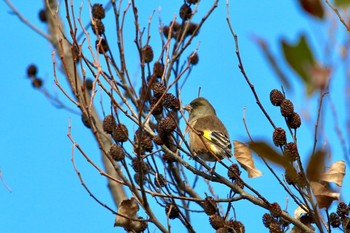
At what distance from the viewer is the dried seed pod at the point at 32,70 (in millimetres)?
7191

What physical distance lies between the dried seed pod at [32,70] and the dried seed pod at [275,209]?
15.5ft

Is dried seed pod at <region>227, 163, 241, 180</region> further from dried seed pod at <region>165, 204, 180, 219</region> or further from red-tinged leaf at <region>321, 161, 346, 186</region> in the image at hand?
red-tinged leaf at <region>321, 161, 346, 186</region>

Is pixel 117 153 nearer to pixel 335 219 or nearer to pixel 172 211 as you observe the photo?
pixel 172 211

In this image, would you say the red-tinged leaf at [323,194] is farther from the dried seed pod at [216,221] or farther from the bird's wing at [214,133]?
the bird's wing at [214,133]

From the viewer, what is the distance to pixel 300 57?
2.64 feet

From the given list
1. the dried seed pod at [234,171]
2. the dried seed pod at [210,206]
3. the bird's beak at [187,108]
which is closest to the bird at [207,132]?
the bird's beak at [187,108]

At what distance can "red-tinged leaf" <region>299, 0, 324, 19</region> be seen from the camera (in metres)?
0.87

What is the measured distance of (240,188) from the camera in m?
3.33

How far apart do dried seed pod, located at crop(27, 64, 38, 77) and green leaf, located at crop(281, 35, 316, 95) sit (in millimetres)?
6614

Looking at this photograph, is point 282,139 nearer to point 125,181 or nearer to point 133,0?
point 125,181

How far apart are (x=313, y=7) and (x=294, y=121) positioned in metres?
2.03

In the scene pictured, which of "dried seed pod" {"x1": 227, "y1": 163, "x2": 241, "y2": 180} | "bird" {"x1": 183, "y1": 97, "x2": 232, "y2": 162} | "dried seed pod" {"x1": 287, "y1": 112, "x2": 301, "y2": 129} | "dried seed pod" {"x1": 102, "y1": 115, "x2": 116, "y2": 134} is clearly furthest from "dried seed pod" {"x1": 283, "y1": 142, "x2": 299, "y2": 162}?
"bird" {"x1": 183, "y1": 97, "x2": 232, "y2": 162}

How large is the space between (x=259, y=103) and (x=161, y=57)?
2225 mm

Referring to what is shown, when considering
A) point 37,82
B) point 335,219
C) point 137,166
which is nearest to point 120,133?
point 137,166
